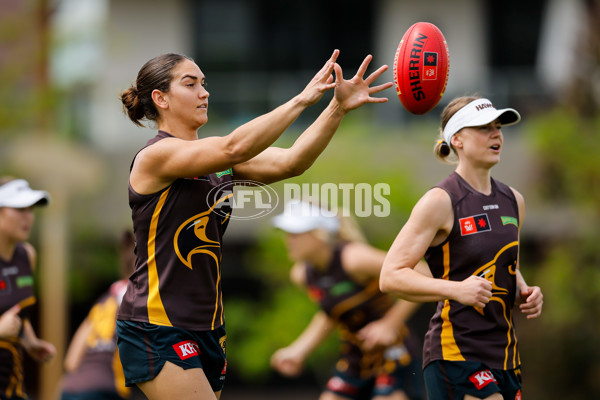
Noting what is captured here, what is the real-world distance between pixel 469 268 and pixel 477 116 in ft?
2.73

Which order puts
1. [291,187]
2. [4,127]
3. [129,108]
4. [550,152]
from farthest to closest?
[4,127] < [550,152] < [291,187] < [129,108]

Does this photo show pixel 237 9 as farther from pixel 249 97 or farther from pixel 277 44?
pixel 249 97

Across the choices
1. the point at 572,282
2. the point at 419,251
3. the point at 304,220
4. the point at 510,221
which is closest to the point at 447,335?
the point at 419,251

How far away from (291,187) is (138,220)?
7.27 metres

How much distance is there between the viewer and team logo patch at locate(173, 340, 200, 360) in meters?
4.14

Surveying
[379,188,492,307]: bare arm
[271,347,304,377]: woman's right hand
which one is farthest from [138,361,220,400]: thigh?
[271,347,304,377]: woman's right hand

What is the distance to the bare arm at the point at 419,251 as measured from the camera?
431 cm

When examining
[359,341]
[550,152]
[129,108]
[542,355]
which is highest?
[129,108]

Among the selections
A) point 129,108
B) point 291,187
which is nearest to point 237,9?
point 291,187

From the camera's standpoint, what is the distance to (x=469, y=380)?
445 cm

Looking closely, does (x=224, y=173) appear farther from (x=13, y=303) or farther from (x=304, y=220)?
(x=304, y=220)

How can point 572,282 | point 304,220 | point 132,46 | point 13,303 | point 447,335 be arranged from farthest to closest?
point 132,46
point 572,282
point 304,220
point 13,303
point 447,335

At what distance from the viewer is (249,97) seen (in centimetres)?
1630

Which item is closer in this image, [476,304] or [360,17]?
[476,304]
